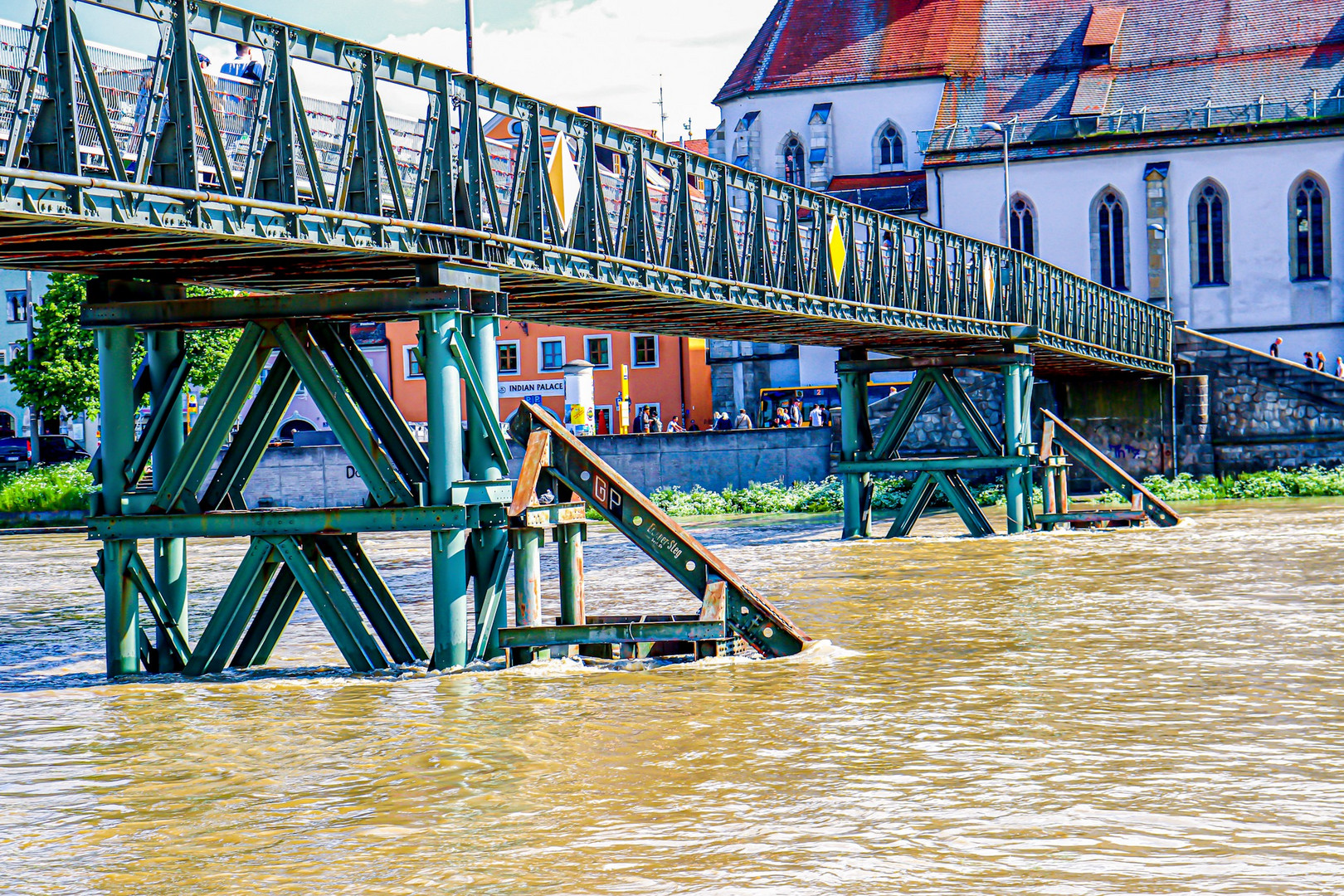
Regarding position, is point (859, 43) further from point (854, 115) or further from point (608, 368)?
point (608, 368)

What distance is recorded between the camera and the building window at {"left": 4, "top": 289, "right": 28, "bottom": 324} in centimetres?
7912

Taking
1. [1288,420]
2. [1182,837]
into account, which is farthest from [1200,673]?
[1288,420]

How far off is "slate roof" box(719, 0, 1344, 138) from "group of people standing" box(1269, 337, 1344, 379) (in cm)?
959

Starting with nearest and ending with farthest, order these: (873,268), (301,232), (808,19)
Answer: (301,232), (873,268), (808,19)

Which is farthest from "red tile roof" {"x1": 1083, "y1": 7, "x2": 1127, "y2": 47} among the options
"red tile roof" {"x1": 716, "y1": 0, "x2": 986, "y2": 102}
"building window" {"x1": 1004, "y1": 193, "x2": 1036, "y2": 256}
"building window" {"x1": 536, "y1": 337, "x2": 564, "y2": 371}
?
"building window" {"x1": 536, "y1": 337, "x2": 564, "y2": 371}

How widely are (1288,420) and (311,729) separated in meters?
41.5

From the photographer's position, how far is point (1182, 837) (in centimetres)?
841

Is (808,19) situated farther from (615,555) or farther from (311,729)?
(311,729)

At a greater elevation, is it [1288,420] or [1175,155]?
[1175,155]

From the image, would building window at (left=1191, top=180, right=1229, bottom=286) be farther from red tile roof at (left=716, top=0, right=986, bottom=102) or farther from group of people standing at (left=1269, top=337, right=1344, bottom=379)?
red tile roof at (left=716, top=0, right=986, bottom=102)

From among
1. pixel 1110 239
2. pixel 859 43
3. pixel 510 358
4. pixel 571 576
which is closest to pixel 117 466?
pixel 571 576

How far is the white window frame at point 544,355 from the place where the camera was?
69.8 m

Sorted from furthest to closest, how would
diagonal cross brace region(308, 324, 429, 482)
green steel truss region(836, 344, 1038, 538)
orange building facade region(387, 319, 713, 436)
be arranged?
orange building facade region(387, 319, 713, 436) < green steel truss region(836, 344, 1038, 538) < diagonal cross brace region(308, 324, 429, 482)

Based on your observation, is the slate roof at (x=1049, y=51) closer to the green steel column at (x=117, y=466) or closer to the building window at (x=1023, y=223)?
the building window at (x=1023, y=223)
